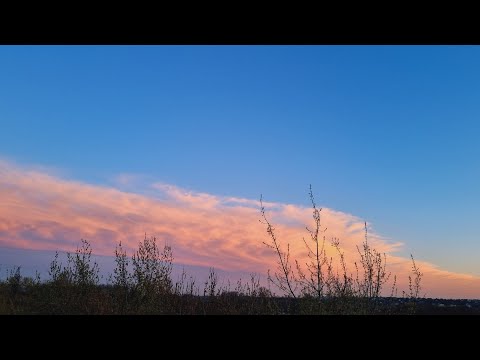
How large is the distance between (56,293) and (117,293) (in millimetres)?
1416

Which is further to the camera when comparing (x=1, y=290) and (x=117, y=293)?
(x=1, y=290)

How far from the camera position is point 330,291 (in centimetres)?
766

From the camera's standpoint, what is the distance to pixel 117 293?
32.0 ft
